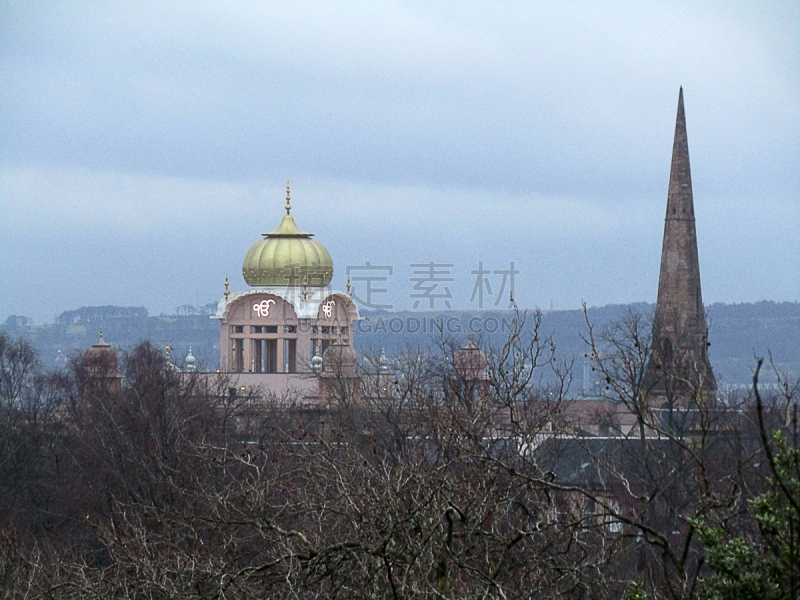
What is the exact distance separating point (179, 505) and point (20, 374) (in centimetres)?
3136

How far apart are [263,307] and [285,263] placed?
2.05 metres

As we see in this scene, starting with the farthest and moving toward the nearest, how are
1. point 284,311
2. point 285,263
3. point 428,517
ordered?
point 285,263
point 284,311
point 428,517

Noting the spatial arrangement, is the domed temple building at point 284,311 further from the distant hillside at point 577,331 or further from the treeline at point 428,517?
the treeline at point 428,517

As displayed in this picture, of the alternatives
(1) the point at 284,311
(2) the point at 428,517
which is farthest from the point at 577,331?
(2) the point at 428,517

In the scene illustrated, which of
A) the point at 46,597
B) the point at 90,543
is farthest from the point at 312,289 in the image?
the point at 46,597

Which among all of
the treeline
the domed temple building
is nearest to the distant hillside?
the domed temple building

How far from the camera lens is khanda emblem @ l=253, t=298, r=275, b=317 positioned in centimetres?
5750

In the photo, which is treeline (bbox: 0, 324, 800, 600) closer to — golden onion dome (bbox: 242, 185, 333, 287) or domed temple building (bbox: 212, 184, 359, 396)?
domed temple building (bbox: 212, 184, 359, 396)

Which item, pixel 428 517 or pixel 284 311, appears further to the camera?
pixel 284 311

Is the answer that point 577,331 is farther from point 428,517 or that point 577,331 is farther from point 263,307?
point 428,517

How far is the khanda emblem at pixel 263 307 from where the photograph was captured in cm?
5750

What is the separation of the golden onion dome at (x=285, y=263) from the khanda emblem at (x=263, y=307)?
1181 millimetres

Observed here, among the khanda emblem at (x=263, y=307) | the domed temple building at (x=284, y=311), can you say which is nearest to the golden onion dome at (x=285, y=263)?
the domed temple building at (x=284, y=311)

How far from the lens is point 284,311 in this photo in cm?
5725
